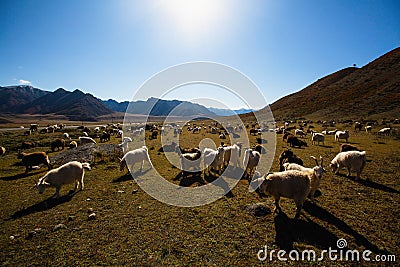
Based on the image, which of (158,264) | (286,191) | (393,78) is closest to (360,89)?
(393,78)

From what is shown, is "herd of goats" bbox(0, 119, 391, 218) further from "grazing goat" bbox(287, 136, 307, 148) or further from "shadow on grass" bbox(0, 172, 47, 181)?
"grazing goat" bbox(287, 136, 307, 148)

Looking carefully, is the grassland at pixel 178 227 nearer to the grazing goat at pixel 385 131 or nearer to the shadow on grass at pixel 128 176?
the shadow on grass at pixel 128 176

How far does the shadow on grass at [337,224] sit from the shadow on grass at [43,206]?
10.7 meters

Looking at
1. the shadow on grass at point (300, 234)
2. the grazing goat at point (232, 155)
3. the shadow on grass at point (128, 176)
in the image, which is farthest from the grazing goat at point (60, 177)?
the shadow on grass at point (300, 234)

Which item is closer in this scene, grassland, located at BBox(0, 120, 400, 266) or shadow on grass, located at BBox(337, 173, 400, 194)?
grassland, located at BBox(0, 120, 400, 266)

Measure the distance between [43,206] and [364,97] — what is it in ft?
299

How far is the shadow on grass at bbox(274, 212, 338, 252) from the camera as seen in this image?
→ 604 cm

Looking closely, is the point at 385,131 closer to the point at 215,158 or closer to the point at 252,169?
the point at 252,169

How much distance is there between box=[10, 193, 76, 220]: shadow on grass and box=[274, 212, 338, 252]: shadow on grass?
375 inches

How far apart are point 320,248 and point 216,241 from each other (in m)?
3.15

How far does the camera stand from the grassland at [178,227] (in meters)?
→ 5.65

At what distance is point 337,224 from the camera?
6.98 metres

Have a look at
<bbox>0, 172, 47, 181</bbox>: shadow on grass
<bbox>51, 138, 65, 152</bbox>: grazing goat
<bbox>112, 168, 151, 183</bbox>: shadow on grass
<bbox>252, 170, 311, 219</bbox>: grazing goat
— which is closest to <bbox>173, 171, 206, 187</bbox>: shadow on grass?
<bbox>112, 168, 151, 183</bbox>: shadow on grass

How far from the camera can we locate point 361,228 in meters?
6.74
